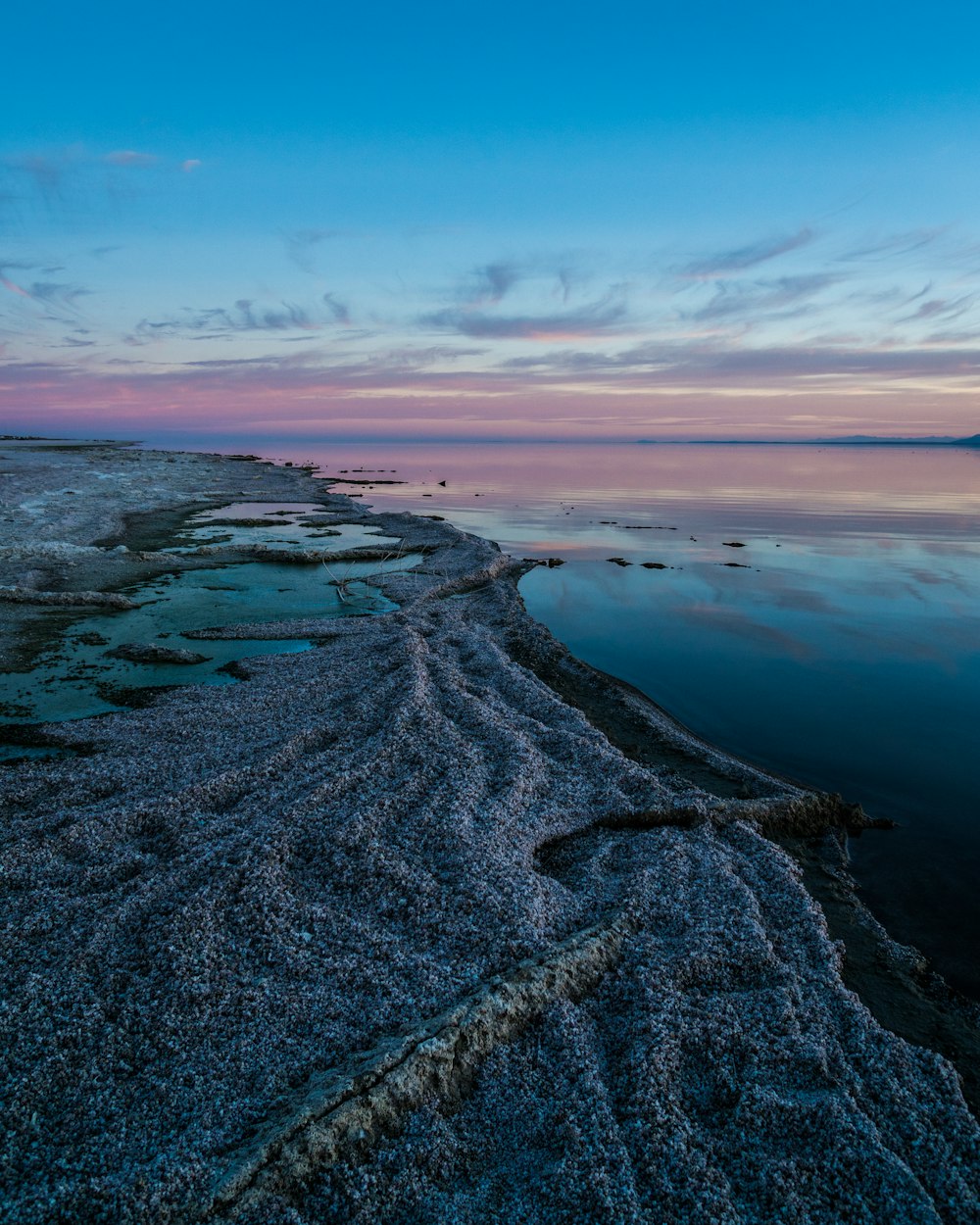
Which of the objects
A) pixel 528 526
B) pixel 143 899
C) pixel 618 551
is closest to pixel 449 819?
pixel 143 899

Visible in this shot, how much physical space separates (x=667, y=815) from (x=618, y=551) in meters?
21.0

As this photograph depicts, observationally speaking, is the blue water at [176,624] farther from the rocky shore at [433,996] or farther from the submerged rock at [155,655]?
A: the rocky shore at [433,996]

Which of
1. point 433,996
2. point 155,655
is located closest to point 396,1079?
point 433,996

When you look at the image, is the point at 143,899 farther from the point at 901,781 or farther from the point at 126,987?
the point at 901,781

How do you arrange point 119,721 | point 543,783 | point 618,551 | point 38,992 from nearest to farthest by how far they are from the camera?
1. point 38,992
2. point 543,783
3. point 119,721
4. point 618,551

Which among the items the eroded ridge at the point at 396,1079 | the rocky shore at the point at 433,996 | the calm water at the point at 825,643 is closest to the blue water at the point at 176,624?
the rocky shore at the point at 433,996

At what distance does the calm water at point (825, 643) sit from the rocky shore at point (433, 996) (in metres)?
1.24

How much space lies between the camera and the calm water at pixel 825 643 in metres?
8.64

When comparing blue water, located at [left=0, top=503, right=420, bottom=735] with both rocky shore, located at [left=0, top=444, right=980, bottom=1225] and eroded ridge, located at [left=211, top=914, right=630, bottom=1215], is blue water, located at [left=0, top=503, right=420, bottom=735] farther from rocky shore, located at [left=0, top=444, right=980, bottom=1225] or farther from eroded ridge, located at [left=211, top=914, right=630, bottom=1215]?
eroded ridge, located at [left=211, top=914, right=630, bottom=1215]

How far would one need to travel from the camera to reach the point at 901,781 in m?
10.3

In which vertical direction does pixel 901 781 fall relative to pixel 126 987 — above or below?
below

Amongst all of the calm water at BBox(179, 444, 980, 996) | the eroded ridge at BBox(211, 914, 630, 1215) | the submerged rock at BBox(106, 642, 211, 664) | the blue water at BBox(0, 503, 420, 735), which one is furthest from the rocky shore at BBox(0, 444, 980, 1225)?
the submerged rock at BBox(106, 642, 211, 664)

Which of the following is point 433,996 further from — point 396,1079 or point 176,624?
point 176,624

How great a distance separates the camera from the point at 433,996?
5281 mm
